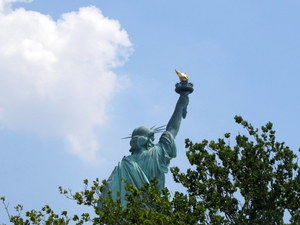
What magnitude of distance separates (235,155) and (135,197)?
1994 millimetres

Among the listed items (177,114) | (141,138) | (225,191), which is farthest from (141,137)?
(225,191)

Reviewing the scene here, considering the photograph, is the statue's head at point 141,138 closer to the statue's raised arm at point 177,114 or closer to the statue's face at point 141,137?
the statue's face at point 141,137

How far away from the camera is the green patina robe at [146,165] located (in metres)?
21.0

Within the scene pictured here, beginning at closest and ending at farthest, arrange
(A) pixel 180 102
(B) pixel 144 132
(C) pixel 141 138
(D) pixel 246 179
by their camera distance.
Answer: (D) pixel 246 179
(C) pixel 141 138
(B) pixel 144 132
(A) pixel 180 102

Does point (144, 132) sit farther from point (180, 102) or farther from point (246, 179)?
point (246, 179)

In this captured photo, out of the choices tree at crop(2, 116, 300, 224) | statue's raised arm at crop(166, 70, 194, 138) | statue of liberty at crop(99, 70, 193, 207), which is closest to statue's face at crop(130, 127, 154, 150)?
statue of liberty at crop(99, 70, 193, 207)

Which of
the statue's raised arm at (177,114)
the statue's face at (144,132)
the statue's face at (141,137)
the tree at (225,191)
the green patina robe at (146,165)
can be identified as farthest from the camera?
the statue's raised arm at (177,114)

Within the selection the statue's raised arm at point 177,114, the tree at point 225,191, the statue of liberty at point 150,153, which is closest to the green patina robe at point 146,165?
the statue of liberty at point 150,153

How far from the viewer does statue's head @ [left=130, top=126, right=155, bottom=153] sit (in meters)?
21.8

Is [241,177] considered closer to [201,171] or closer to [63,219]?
[201,171]

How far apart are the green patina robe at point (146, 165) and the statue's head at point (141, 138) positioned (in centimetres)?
17

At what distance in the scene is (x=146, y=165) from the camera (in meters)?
21.4

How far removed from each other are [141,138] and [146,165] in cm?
89

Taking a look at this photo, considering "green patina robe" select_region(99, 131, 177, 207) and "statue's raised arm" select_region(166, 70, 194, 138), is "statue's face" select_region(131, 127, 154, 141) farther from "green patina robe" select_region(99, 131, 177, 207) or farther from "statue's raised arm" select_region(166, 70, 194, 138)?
"statue's raised arm" select_region(166, 70, 194, 138)
